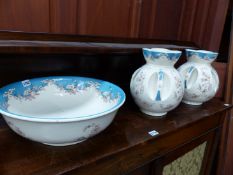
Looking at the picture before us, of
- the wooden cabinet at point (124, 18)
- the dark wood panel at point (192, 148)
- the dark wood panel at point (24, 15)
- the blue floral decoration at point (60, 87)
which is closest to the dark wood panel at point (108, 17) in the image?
the wooden cabinet at point (124, 18)

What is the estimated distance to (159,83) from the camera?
0.50 metres

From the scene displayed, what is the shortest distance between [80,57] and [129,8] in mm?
303

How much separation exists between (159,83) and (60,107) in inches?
9.9

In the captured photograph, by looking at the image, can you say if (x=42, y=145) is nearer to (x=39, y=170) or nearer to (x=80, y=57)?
(x=39, y=170)

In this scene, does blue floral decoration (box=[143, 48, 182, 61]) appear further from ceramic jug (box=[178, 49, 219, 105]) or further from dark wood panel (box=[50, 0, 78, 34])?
dark wood panel (box=[50, 0, 78, 34])

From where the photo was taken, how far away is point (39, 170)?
0.33 m

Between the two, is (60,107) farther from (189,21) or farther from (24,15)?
(189,21)

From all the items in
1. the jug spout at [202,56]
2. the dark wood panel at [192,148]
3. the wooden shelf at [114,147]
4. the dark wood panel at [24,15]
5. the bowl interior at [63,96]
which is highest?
the dark wood panel at [24,15]

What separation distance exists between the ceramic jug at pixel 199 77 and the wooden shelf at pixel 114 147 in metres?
0.05

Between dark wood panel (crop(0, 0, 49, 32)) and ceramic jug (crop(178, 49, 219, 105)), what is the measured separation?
43 cm

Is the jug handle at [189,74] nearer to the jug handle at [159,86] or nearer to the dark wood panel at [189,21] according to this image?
the jug handle at [159,86]

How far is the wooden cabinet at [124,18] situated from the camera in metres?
0.56

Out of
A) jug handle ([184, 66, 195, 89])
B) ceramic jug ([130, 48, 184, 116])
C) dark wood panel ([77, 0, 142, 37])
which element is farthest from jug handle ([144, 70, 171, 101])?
dark wood panel ([77, 0, 142, 37])

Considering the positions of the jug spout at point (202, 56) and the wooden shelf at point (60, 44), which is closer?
the wooden shelf at point (60, 44)
